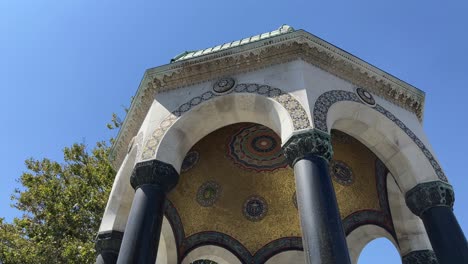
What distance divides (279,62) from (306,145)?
2.20 m

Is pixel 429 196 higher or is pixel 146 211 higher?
pixel 429 196

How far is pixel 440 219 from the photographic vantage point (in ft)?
19.6

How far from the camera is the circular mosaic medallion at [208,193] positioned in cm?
967

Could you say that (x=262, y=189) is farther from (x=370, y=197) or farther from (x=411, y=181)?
(x=411, y=181)

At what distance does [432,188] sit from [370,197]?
109 inches

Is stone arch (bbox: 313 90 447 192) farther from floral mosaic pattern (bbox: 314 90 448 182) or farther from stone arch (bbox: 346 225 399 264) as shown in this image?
stone arch (bbox: 346 225 399 264)

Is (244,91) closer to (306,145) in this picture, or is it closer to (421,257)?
(306,145)

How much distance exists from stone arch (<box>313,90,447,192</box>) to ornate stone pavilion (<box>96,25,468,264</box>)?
0.07 feet

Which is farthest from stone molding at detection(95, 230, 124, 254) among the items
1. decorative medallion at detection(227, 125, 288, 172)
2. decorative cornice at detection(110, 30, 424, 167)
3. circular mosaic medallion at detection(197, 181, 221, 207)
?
decorative medallion at detection(227, 125, 288, 172)

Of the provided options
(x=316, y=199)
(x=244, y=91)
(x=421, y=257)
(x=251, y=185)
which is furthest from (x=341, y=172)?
(x=316, y=199)

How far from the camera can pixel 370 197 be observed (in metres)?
9.09

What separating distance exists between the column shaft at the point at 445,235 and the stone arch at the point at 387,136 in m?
0.65

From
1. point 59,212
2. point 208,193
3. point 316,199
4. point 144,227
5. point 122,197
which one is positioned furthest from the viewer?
point 59,212

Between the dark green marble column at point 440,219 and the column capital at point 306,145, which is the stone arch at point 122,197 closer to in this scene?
the column capital at point 306,145
